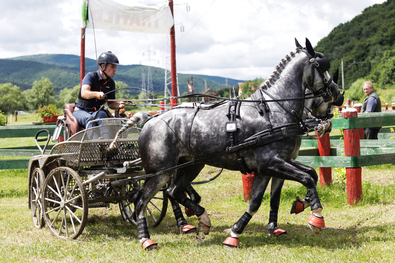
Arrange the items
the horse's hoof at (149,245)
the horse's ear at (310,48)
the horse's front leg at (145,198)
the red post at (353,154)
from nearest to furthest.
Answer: the horse's ear at (310,48)
the horse's hoof at (149,245)
the horse's front leg at (145,198)
the red post at (353,154)

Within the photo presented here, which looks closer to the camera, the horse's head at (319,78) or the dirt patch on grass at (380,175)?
the horse's head at (319,78)

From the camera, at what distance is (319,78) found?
4699 mm

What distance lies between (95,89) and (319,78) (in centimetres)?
346

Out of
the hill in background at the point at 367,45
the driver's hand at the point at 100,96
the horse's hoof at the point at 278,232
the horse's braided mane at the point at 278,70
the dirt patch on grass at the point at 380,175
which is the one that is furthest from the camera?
the hill in background at the point at 367,45

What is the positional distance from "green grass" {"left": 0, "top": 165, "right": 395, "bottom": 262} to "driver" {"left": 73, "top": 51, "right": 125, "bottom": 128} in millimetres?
1766

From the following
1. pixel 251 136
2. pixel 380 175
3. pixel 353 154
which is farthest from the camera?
pixel 380 175

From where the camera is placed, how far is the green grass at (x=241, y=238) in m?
4.37

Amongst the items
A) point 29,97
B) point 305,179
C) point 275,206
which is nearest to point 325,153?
point 275,206

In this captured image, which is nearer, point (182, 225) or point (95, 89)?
point (182, 225)

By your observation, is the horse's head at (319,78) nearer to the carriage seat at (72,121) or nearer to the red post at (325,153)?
the red post at (325,153)

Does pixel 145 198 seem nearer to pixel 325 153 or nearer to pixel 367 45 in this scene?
pixel 325 153

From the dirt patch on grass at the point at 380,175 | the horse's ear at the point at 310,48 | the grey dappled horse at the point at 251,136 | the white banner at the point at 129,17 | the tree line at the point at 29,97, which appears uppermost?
the tree line at the point at 29,97

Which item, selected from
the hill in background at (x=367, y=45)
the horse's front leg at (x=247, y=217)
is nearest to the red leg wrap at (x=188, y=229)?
the horse's front leg at (x=247, y=217)

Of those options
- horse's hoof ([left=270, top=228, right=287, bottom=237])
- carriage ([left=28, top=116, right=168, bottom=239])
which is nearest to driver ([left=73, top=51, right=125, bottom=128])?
carriage ([left=28, top=116, right=168, bottom=239])
